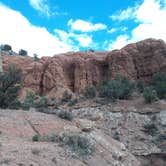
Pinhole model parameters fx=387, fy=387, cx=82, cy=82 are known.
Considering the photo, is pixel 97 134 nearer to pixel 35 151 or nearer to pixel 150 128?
pixel 150 128

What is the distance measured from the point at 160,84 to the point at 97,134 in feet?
51.1

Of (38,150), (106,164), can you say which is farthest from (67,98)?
(38,150)

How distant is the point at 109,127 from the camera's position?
28.1 metres

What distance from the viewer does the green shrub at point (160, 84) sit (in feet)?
114

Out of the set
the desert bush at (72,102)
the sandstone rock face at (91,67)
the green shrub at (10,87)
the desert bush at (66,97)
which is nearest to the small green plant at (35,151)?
the green shrub at (10,87)

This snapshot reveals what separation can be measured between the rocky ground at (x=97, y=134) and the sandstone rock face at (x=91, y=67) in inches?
357

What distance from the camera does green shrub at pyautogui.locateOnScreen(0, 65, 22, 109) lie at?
79.3 feet

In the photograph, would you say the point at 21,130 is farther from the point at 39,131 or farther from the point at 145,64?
the point at 145,64

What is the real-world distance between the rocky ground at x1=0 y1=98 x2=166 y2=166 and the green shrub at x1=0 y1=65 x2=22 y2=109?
9.34ft

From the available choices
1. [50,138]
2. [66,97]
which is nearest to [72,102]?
[66,97]

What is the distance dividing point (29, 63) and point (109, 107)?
20.6 metres

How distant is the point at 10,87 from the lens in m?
24.6

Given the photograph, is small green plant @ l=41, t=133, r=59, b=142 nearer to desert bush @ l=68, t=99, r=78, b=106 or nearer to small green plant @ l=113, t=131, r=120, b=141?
small green plant @ l=113, t=131, r=120, b=141

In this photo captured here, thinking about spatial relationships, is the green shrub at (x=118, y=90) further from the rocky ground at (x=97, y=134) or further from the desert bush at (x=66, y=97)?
the desert bush at (x=66, y=97)
